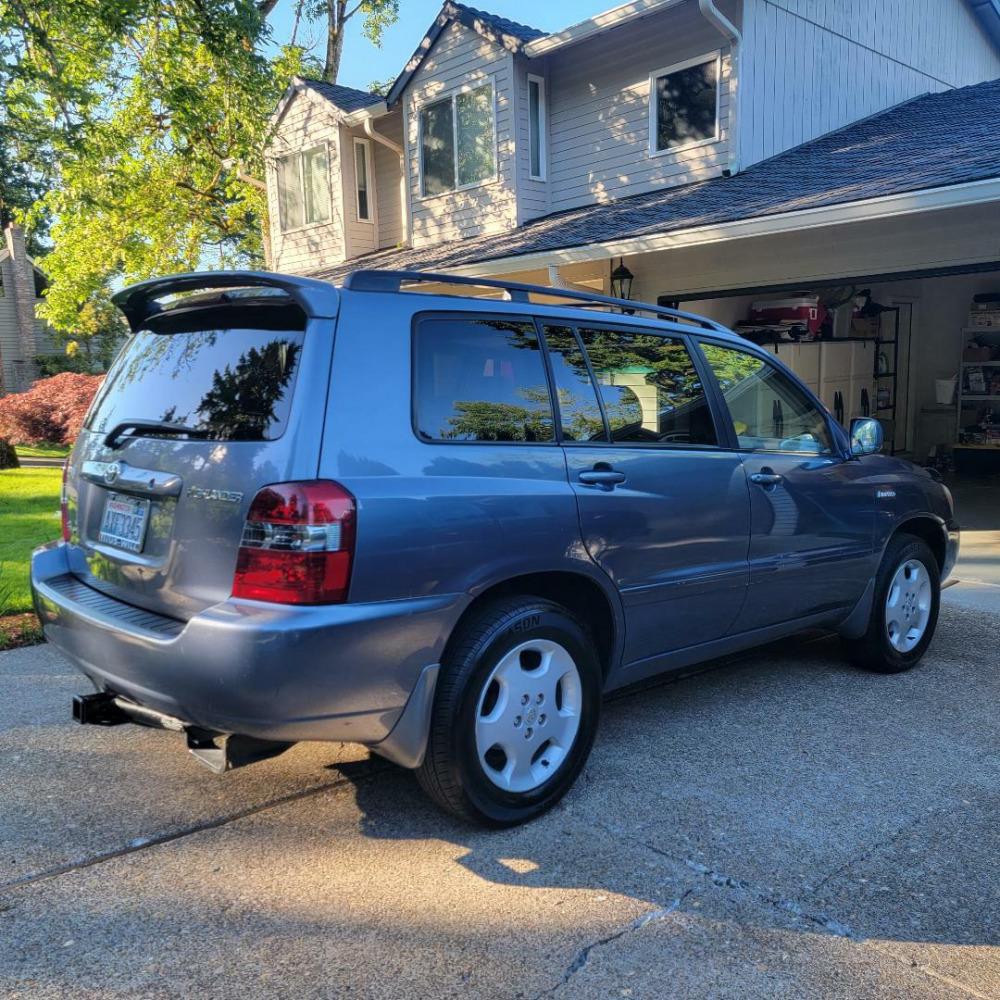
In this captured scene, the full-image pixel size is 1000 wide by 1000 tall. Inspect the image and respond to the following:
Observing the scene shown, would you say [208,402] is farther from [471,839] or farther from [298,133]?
[298,133]

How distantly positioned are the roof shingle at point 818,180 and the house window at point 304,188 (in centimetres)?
400

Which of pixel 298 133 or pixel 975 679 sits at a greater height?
pixel 298 133

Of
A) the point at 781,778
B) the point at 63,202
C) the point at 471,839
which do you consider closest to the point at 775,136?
the point at 781,778

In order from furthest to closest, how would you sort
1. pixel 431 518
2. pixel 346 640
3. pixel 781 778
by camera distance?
1. pixel 781 778
2. pixel 431 518
3. pixel 346 640

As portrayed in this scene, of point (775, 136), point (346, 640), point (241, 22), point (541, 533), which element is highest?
point (241, 22)

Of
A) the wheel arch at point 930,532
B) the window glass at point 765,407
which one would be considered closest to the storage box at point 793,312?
the wheel arch at point 930,532

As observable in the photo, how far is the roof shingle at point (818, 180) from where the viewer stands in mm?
8312

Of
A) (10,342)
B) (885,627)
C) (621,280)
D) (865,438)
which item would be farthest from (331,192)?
(10,342)

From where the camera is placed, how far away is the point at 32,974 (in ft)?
7.95

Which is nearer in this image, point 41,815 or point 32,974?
point 32,974

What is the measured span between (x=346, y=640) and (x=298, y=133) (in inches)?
664

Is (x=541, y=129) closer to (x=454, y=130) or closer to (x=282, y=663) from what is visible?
(x=454, y=130)

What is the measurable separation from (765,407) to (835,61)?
34.2 feet

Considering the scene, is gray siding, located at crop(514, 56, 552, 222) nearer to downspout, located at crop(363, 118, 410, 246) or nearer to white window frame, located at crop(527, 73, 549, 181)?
white window frame, located at crop(527, 73, 549, 181)
